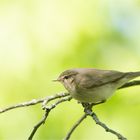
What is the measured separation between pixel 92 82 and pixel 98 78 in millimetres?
60

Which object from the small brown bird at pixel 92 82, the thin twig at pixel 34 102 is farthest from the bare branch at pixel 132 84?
the thin twig at pixel 34 102

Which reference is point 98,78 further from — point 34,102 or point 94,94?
point 34,102

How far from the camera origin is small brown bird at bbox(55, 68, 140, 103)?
13.8ft

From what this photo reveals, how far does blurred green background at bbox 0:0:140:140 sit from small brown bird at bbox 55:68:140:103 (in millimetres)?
83

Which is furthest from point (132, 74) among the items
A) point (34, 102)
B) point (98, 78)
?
point (34, 102)

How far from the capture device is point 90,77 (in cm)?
445

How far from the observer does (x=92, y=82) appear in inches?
172

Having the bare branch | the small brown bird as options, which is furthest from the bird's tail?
the bare branch

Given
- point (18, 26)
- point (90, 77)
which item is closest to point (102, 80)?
point (90, 77)

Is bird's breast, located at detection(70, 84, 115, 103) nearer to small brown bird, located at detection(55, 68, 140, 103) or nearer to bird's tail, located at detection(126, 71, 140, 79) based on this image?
small brown bird, located at detection(55, 68, 140, 103)

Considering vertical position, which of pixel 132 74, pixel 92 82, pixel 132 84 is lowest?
pixel 132 84

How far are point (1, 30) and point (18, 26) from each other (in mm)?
216

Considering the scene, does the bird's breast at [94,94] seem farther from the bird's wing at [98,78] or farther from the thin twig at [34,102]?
the thin twig at [34,102]

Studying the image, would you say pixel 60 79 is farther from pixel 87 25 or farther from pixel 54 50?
pixel 87 25
